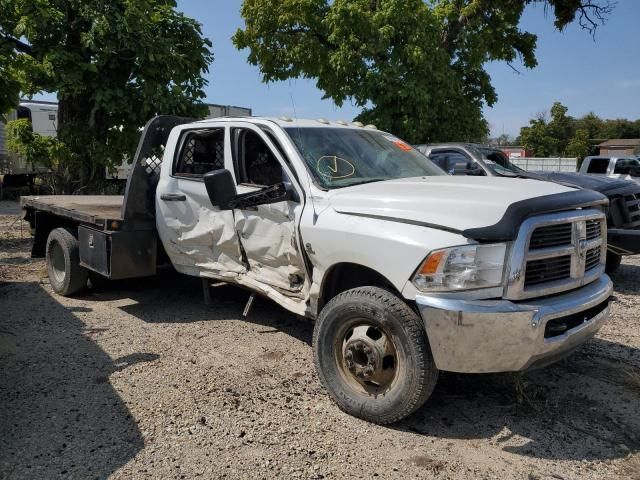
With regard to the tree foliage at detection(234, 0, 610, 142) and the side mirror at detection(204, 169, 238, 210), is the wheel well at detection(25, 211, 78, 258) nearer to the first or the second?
the side mirror at detection(204, 169, 238, 210)

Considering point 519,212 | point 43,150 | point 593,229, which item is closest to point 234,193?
point 519,212

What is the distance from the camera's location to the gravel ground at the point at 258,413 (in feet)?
10.1

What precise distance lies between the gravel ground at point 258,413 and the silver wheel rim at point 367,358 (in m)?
0.25

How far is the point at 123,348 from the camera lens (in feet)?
15.8

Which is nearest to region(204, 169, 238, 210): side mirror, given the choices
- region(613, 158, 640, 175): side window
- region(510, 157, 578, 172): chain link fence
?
region(613, 158, 640, 175): side window

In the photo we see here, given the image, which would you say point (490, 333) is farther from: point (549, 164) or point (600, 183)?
point (549, 164)

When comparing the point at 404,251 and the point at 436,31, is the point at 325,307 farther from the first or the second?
the point at 436,31

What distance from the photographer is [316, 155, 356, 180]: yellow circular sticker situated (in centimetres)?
423

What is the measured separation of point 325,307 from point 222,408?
96 centimetres

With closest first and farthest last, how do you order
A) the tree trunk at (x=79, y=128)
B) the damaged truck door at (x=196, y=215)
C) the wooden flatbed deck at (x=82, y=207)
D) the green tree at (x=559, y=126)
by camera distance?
the damaged truck door at (x=196, y=215), the wooden flatbed deck at (x=82, y=207), the tree trunk at (x=79, y=128), the green tree at (x=559, y=126)

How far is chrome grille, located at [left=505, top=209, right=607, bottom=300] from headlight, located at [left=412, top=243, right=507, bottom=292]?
8cm

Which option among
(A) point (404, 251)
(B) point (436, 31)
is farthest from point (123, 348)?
(B) point (436, 31)

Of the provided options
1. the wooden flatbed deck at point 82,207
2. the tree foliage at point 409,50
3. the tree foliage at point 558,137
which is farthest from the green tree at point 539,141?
the wooden flatbed deck at point 82,207

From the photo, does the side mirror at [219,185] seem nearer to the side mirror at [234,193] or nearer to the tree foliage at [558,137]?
the side mirror at [234,193]
